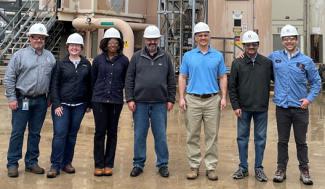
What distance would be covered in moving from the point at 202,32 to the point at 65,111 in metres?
1.99

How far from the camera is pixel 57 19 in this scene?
19.7 meters

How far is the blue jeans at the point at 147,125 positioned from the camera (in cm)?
614

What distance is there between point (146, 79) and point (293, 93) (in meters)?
1.82

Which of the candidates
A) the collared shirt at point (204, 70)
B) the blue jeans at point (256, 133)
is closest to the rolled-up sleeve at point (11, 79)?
the collared shirt at point (204, 70)

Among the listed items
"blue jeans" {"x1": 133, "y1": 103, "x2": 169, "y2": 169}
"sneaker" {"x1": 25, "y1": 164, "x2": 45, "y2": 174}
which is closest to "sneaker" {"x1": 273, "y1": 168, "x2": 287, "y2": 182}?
"blue jeans" {"x1": 133, "y1": 103, "x2": 169, "y2": 169}

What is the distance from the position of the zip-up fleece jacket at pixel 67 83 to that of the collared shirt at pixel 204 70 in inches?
53.3

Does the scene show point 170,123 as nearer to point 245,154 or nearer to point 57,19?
point 245,154

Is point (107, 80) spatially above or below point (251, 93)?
above

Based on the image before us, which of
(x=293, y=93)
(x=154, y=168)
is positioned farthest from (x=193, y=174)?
(x=293, y=93)

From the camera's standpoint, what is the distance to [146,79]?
6.04 m

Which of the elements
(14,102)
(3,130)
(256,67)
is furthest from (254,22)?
(14,102)

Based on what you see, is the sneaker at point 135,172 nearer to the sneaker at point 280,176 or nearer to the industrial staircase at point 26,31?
the sneaker at point 280,176

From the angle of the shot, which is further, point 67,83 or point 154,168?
point 154,168

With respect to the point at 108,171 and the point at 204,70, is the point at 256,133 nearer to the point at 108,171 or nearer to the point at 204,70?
the point at 204,70
